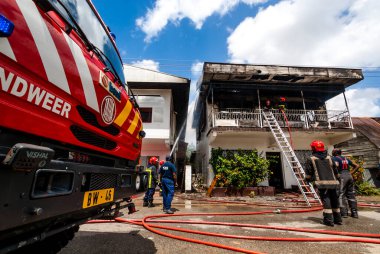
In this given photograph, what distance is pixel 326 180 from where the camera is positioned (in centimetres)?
430

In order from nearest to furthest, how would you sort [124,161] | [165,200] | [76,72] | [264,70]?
[76,72] → [124,161] → [165,200] → [264,70]

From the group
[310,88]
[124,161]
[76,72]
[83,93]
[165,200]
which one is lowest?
[165,200]

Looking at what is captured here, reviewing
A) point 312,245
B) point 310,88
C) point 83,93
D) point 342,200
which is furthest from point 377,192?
point 83,93

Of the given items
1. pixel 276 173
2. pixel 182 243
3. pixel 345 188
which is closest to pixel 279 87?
pixel 276 173

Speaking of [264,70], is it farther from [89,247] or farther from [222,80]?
[89,247]

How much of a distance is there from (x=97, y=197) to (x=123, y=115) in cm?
91

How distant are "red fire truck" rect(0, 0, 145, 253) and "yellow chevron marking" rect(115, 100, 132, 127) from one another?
2 cm

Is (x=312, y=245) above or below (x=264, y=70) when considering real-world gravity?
below

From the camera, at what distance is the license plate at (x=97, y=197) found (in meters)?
1.65

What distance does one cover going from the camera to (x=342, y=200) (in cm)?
522

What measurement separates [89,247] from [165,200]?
310cm

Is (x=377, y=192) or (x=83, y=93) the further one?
(x=377, y=192)

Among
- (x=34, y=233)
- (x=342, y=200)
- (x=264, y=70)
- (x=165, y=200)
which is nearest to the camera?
(x=34, y=233)

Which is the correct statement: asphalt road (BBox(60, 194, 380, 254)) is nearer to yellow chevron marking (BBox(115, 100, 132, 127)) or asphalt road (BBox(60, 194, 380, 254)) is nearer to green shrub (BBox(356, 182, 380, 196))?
yellow chevron marking (BBox(115, 100, 132, 127))
